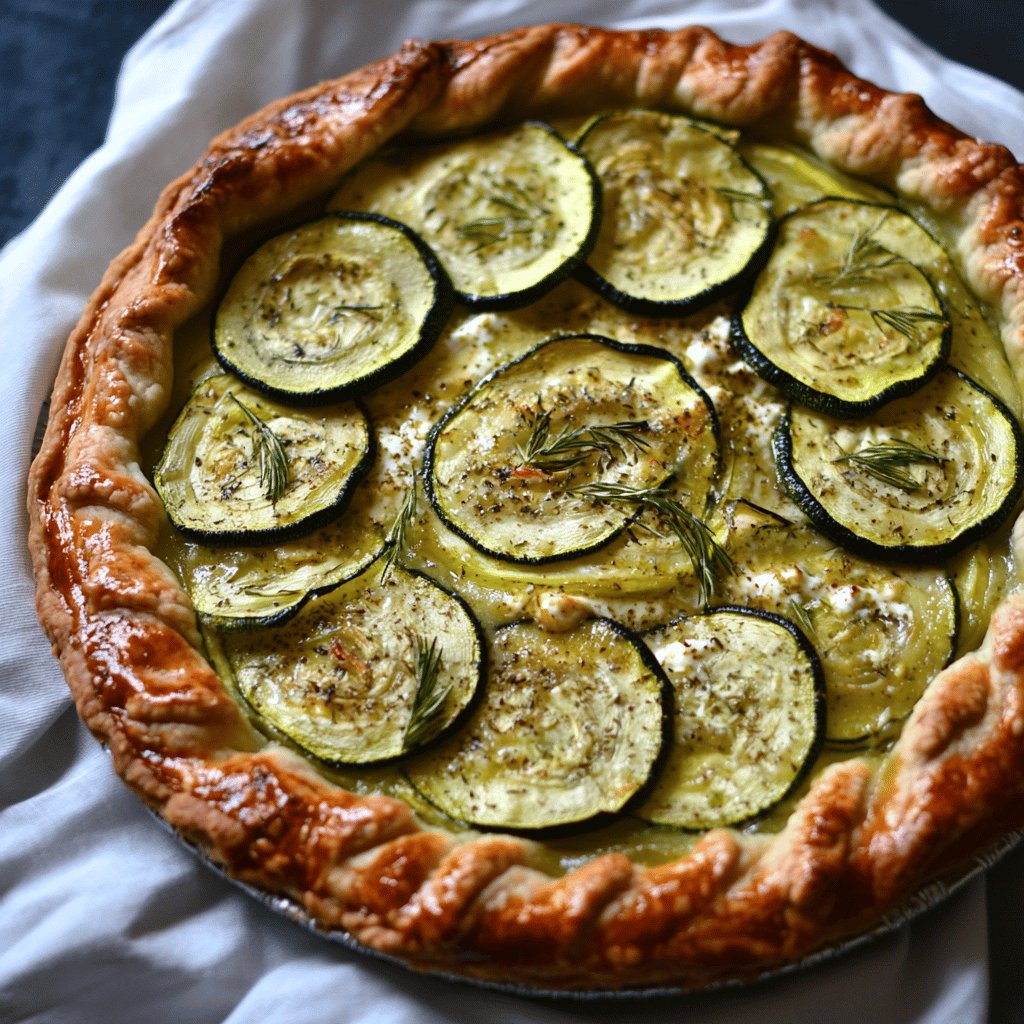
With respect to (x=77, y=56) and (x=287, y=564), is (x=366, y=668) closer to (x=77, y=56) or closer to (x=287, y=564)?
(x=287, y=564)

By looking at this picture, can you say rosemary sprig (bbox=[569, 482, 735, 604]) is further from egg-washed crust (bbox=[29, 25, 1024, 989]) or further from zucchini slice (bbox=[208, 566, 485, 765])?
egg-washed crust (bbox=[29, 25, 1024, 989])

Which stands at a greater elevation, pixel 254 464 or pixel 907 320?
pixel 907 320

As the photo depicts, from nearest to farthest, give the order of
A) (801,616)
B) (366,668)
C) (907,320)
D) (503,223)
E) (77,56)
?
(366,668), (801,616), (907,320), (503,223), (77,56)

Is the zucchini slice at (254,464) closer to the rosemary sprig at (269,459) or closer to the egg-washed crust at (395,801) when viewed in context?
the rosemary sprig at (269,459)

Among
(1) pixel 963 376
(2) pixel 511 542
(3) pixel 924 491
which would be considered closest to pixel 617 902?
(2) pixel 511 542

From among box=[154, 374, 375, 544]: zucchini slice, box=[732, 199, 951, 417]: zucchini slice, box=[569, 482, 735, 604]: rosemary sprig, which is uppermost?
box=[732, 199, 951, 417]: zucchini slice

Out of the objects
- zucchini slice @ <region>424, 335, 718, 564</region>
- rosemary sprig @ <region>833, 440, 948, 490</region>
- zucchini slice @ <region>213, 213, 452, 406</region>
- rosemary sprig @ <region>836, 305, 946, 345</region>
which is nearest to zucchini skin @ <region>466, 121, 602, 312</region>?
zucchini slice @ <region>213, 213, 452, 406</region>

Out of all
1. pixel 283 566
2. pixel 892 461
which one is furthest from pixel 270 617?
pixel 892 461
